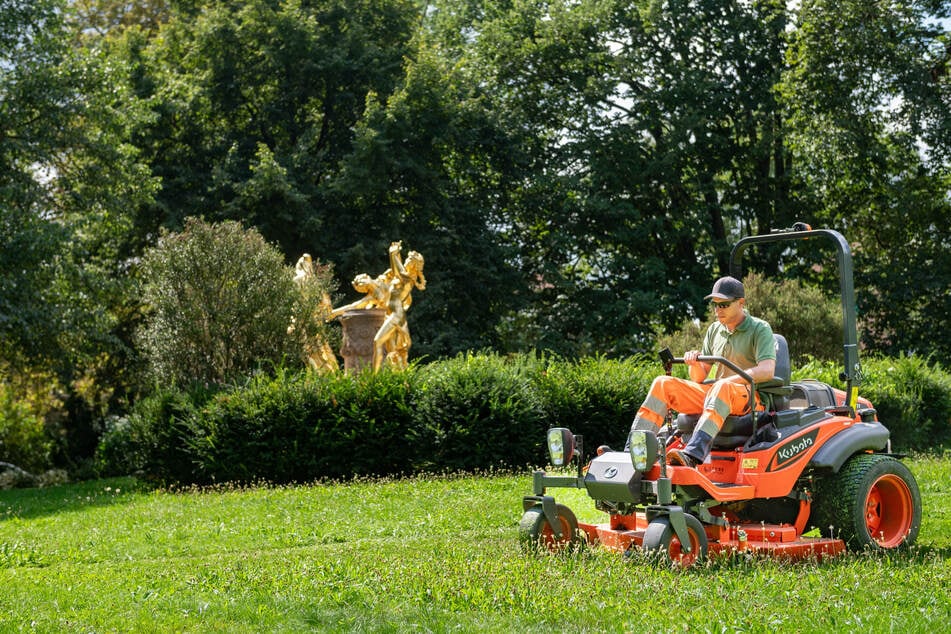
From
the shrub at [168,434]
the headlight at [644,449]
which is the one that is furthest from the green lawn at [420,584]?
the shrub at [168,434]

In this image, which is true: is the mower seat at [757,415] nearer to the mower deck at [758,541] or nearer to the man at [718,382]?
the man at [718,382]

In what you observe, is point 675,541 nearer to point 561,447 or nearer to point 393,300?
point 561,447

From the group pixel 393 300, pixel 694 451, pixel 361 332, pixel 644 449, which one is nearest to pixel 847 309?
pixel 694 451

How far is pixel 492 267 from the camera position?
30328 millimetres

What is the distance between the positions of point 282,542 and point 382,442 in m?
6.40

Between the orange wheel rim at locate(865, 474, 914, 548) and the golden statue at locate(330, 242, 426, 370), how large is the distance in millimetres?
13757

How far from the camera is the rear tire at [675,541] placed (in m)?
7.09

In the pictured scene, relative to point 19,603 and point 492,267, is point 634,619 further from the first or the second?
point 492,267

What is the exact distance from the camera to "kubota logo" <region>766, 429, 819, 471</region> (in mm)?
A: 7793

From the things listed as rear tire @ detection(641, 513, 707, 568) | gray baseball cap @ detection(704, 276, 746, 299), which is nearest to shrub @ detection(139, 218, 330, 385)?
gray baseball cap @ detection(704, 276, 746, 299)

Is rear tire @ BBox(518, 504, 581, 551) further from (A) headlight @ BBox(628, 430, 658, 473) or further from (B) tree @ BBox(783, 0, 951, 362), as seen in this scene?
(B) tree @ BBox(783, 0, 951, 362)

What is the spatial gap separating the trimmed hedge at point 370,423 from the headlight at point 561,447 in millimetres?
8172

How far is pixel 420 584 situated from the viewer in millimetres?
6902

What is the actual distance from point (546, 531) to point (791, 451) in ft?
6.21
